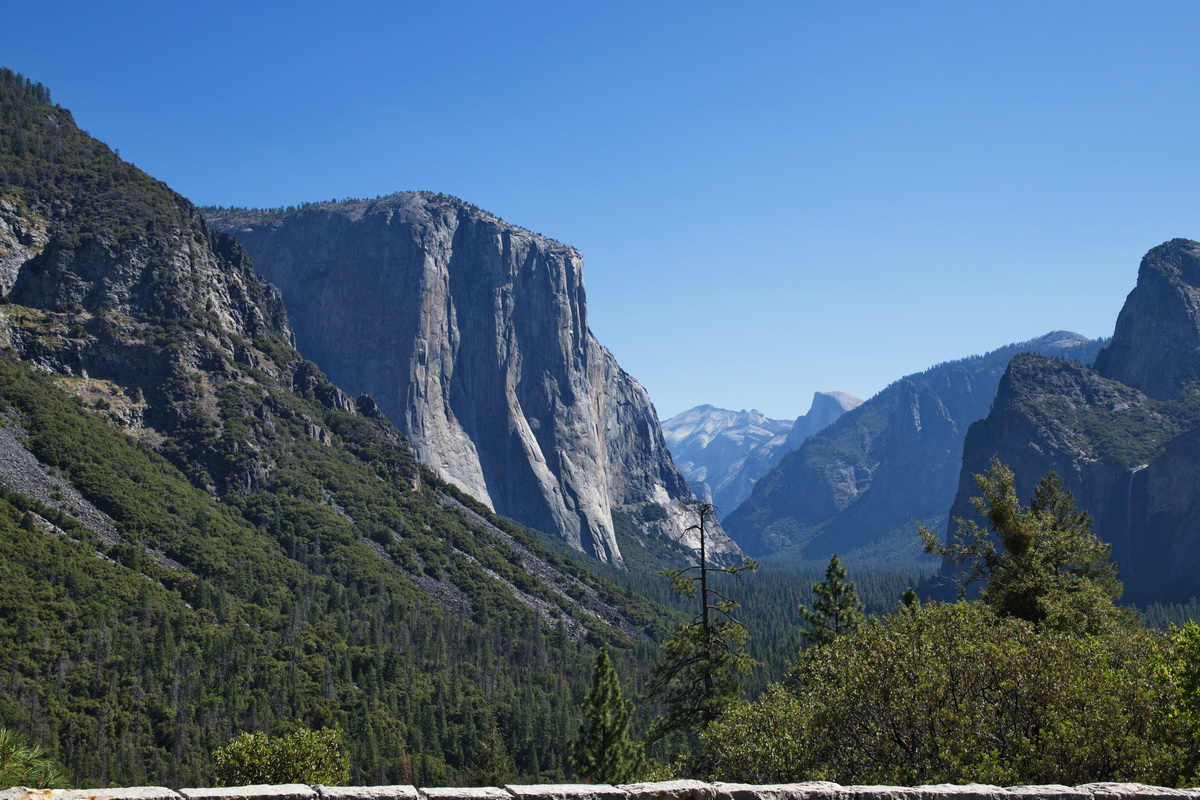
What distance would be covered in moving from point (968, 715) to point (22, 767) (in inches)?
761

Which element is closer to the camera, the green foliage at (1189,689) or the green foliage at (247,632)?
the green foliage at (1189,689)

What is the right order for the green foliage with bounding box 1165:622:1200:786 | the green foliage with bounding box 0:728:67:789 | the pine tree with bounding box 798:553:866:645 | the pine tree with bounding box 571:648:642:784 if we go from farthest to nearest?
the pine tree with bounding box 571:648:642:784, the pine tree with bounding box 798:553:866:645, the green foliage with bounding box 1165:622:1200:786, the green foliage with bounding box 0:728:67:789

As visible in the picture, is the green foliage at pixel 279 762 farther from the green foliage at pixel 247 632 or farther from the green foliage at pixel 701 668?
the green foliage at pixel 247 632

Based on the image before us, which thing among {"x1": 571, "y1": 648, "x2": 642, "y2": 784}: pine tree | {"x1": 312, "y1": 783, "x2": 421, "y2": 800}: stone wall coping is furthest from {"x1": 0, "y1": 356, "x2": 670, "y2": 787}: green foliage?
{"x1": 312, "y1": 783, "x2": 421, "y2": 800}: stone wall coping

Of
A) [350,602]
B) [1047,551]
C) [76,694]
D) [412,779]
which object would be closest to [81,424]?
[350,602]

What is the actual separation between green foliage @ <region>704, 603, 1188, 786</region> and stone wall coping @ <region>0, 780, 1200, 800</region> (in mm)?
3302

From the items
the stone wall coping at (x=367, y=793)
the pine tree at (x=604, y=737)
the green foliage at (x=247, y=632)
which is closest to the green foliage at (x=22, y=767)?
the stone wall coping at (x=367, y=793)

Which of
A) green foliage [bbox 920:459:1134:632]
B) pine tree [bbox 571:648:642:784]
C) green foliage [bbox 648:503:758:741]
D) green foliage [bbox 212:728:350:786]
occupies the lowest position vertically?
pine tree [bbox 571:648:642:784]

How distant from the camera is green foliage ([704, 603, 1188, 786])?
63.7 ft

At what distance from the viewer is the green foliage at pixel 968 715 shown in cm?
1942

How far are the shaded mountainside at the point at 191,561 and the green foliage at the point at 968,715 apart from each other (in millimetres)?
59178

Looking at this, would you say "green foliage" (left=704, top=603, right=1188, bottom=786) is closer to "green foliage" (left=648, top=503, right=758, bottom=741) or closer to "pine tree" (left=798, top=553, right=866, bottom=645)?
"green foliage" (left=648, top=503, right=758, bottom=741)

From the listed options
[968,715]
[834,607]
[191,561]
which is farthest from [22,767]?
[191,561]

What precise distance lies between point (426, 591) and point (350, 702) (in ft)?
189
